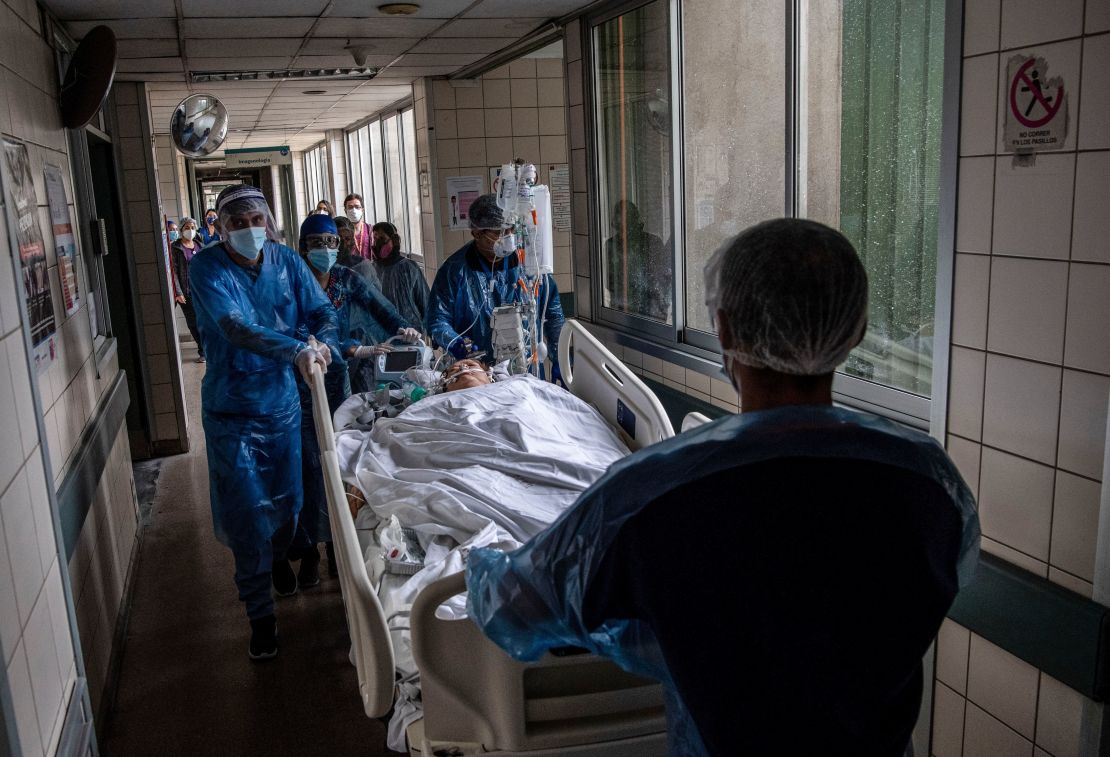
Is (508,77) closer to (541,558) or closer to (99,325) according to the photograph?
(99,325)

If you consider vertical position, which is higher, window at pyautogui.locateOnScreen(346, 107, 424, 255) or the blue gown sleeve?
window at pyautogui.locateOnScreen(346, 107, 424, 255)

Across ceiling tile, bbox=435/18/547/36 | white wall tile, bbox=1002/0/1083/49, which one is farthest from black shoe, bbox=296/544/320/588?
white wall tile, bbox=1002/0/1083/49

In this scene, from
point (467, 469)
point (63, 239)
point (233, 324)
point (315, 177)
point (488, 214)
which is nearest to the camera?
point (467, 469)

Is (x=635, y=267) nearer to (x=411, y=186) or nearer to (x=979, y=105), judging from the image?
(x=979, y=105)

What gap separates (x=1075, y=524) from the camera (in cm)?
175

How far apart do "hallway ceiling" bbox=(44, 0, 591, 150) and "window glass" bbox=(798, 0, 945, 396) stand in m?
1.68

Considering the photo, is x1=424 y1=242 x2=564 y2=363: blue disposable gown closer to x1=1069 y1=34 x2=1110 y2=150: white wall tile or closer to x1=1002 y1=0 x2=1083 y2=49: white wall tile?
x1=1002 y1=0 x2=1083 y2=49: white wall tile

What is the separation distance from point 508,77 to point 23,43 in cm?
390

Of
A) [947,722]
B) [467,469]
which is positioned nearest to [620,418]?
[467,469]

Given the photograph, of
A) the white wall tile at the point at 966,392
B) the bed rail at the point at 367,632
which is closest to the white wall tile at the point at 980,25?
the white wall tile at the point at 966,392

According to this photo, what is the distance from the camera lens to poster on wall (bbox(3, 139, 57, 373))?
7.99 feet

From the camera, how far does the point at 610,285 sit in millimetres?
4488

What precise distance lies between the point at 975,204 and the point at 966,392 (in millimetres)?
400

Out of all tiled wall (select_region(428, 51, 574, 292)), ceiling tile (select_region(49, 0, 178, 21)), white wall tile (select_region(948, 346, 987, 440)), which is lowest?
white wall tile (select_region(948, 346, 987, 440))
